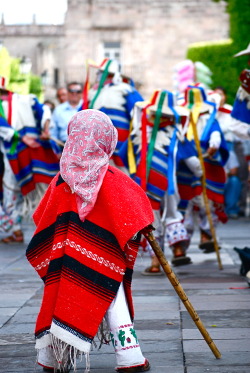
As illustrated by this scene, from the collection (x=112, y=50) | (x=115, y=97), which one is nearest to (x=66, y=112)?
(x=115, y=97)

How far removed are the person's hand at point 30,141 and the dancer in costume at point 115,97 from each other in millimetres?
1752

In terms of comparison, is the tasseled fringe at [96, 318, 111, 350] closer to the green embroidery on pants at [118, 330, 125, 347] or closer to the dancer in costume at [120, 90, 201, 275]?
the green embroidery on pants at [118, 330, 125, 347]

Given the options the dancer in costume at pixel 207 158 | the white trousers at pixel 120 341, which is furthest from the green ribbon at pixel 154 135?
the white trousers at pixel 120 341

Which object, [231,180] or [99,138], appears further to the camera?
[231,180]

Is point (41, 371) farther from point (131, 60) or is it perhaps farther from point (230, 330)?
point (131, 60)

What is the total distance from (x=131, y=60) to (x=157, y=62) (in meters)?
1.34

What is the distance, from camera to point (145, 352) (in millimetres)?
6039

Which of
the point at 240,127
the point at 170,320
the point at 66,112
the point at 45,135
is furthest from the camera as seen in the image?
the point at 66,112

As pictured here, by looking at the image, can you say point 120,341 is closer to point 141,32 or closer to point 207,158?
point 207,158

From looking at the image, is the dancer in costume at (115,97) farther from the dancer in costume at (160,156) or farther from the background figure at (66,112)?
the background figure at (66,112)

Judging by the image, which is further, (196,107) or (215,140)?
(196,107)

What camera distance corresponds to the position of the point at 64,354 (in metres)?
5.46

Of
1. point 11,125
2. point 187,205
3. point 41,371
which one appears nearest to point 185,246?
point 187,205

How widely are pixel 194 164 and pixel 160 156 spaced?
557 mm
